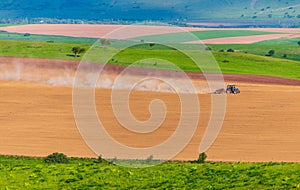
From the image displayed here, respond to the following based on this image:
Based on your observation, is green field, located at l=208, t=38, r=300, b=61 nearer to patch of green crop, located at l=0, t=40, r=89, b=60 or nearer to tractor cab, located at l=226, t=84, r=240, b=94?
patch of green crop, located at l=0, t=40, r=89, b=60

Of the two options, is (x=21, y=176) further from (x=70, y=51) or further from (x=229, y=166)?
(x=70, y=51)

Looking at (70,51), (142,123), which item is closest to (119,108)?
(142,123)

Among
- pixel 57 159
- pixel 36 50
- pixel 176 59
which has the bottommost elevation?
pixel 57 159

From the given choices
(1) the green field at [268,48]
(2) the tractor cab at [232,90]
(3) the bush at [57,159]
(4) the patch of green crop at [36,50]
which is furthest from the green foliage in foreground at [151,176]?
(1) the green field at [268,48]

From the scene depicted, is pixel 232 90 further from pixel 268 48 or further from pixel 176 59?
pixel 268 48

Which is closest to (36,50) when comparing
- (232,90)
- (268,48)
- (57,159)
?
(232,90)

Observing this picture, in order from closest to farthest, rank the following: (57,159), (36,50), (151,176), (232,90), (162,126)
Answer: (151,176)
(57,159)
(162,126)
(232,90)
(36,50)
